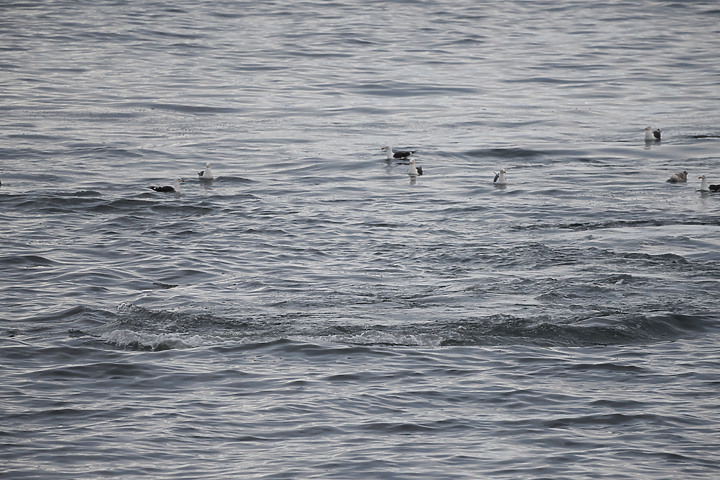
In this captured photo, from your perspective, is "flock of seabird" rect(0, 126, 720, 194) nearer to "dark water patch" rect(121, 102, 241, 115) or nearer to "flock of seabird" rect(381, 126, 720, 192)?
"flock of seabird" rect(381, 126, 720, 192)

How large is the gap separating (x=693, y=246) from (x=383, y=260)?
4.90m

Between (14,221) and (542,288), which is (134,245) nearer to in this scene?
(14,221)

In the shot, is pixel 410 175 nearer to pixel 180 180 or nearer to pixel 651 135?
pixel 180 180

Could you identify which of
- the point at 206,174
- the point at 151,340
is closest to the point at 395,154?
the point at 206,174

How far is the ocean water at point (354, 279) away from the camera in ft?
31.9

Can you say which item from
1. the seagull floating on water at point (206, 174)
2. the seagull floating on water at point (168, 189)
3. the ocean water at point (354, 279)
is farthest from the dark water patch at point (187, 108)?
the seagull floating on water at point (168, 189)

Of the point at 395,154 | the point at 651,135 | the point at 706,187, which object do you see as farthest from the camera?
the point at 651,135

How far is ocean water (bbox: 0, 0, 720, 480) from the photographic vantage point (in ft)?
31.9

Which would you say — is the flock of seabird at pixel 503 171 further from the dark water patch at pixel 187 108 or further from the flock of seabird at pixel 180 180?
the dark water patch at pixel 187 108

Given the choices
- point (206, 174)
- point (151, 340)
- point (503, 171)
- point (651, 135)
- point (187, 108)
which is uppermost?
point (187, 108)

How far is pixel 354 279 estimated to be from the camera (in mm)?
14383

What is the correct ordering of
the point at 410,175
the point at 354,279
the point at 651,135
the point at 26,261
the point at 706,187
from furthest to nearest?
the point at 651,135, the point at 410,175, the point at 706,187, the point at 26,261, the point at 354,279

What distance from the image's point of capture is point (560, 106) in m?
30.2

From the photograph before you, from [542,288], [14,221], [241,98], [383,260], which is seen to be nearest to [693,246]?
[542,288]
